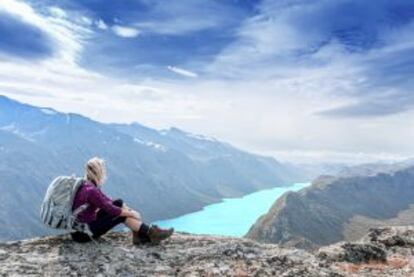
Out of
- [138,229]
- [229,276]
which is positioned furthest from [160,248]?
[229,276]

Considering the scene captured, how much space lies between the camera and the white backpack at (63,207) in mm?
17844

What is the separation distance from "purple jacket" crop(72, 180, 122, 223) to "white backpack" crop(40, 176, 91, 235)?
0.45ft

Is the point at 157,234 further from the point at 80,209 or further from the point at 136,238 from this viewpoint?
the point at 80,209

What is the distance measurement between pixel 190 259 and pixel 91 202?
405 centimetres

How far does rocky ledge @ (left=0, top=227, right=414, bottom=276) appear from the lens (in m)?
16.2

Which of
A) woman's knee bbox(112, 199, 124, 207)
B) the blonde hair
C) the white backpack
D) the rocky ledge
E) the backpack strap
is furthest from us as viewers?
woman's knee bbox(112, 199, 124, 207)

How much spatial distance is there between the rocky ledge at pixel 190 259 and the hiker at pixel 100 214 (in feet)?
1.31

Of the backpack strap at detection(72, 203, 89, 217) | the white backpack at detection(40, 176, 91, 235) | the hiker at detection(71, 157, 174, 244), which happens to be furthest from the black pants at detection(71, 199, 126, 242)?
the backpack strap at detection(72, 203, 89, 217)

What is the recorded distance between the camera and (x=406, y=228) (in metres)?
25.5

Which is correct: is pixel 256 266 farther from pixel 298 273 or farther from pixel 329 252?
pixel 329 252

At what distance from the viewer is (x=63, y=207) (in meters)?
17.9

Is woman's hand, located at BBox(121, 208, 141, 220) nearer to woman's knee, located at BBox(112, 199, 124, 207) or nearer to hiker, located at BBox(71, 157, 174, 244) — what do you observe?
hiker, located at BBox(71, 157, 174, 244)

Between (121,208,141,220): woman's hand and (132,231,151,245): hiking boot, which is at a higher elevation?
(121,208,141,220): woman's hand

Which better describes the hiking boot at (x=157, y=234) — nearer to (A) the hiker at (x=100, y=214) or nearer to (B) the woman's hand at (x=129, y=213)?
(A) the hiker at (x=100, y=214)
